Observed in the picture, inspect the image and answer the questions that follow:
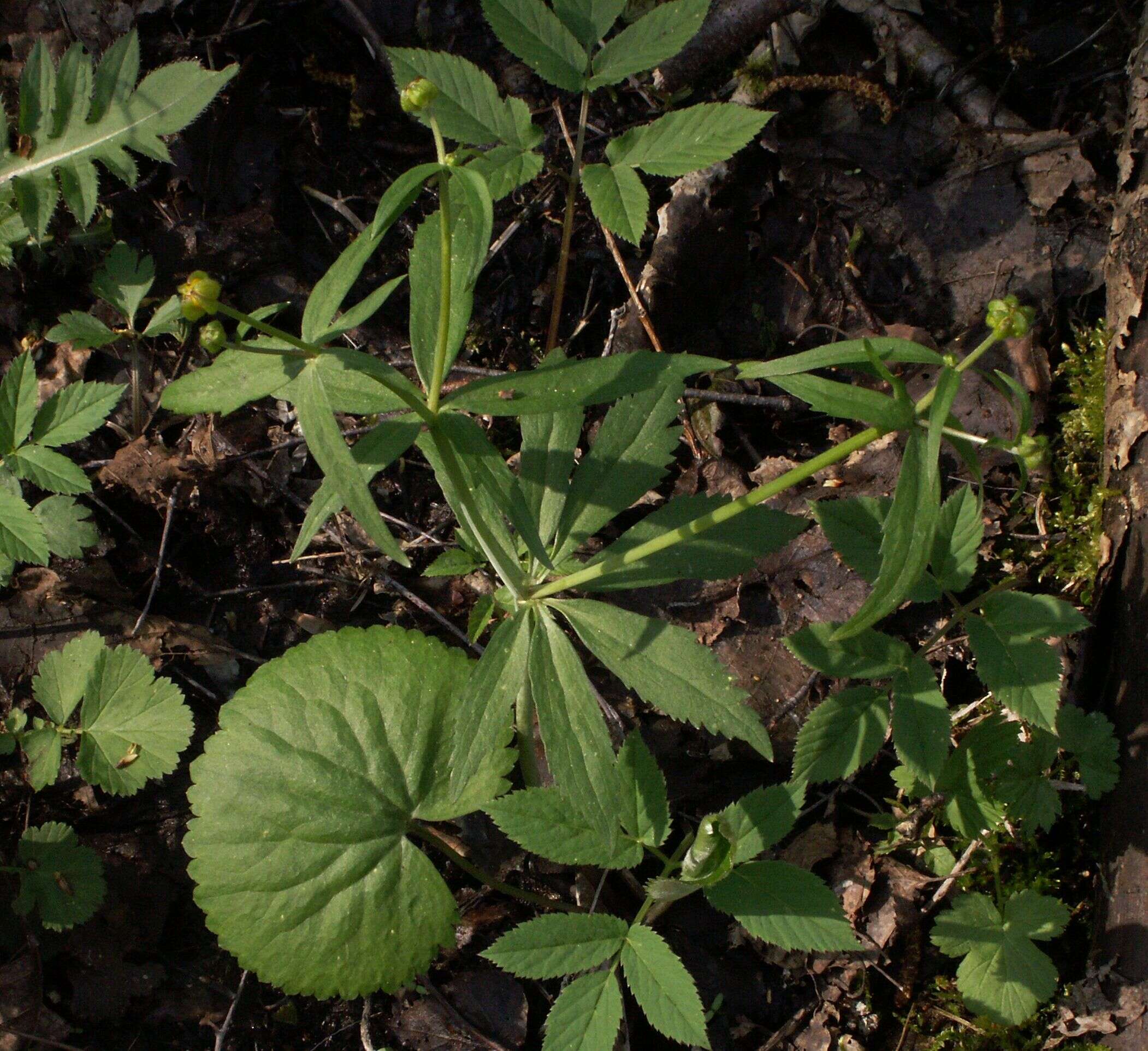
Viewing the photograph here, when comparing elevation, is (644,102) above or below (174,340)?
above

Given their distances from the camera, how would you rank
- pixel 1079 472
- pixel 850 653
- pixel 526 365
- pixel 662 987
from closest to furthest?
pixel 662 987, pixel 850 653, pixel 1079 472, pixel 526 365

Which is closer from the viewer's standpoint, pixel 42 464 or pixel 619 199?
pixel 619 199

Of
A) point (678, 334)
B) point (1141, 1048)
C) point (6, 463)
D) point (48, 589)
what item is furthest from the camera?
point (678, 334)

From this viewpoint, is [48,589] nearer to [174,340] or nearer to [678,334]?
[174,340]

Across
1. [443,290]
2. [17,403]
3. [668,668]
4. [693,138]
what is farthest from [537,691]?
[17,403]

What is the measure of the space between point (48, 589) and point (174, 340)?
114 centimetres

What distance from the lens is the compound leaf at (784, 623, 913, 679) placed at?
2490 millimetres

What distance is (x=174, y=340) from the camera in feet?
12.3

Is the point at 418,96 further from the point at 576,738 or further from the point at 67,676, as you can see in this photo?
the point at 67,676

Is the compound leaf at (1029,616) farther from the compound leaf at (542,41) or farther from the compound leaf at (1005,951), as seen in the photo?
the compound leaf at (542,41)

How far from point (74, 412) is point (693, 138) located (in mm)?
2254

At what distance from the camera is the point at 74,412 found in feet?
9.95

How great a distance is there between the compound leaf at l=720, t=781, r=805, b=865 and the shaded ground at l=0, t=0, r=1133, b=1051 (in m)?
0.66

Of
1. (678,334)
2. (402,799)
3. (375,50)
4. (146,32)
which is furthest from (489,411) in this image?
(146,32)
